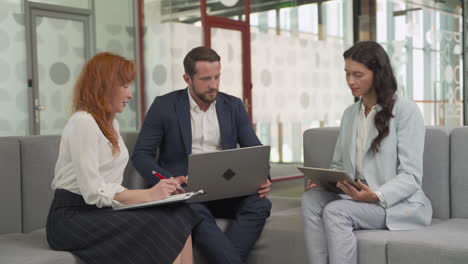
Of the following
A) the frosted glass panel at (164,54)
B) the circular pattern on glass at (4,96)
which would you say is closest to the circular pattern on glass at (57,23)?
the circular pattern on glass at (4,96)

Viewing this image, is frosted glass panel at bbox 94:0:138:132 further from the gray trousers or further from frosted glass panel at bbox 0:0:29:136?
the gray trousers

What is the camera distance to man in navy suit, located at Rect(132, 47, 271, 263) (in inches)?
96.7

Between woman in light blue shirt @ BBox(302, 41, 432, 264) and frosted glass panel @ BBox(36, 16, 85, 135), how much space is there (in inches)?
135

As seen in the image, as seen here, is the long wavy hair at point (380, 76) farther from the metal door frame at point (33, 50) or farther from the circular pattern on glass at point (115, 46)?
the circular pattern on glass at point (115, 46)

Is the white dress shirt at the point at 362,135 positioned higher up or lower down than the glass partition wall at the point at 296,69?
lower down

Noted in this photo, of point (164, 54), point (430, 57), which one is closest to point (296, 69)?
point (430, 57)

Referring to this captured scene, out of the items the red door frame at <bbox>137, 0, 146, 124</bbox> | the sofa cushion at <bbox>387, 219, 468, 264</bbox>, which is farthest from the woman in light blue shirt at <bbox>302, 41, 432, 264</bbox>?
the red door frame at <bbox>137, 0, 146, 124</bbox>

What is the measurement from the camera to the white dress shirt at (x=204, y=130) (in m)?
2.68

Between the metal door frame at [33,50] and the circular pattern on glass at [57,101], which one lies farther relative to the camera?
the circular pattern on glass at [57,101]

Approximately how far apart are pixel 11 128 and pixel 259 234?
3.24 m

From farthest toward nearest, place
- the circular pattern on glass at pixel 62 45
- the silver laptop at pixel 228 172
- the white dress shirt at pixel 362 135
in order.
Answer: the circular pattern on glass at pixel 62 45 → the white dress shirt at pixel 362 135 → the silver laptop at pixel 228 172

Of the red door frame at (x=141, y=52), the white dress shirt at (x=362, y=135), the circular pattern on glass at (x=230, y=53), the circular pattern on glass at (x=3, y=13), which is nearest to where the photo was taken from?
the white dress shirt at (x=362, y=135)

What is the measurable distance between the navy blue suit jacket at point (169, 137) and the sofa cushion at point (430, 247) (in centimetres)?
98

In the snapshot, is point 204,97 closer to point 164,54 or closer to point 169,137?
point 169,137
